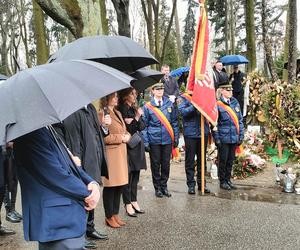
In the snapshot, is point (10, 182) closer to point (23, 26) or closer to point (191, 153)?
point (191, 153)

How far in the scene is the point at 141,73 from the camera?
6195 millimetres

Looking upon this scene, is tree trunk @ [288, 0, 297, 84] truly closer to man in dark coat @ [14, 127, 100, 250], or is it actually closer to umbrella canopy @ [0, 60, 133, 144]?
umbrella canopy @ [0, 60, 133, 144]

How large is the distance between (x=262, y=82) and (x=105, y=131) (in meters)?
7.87

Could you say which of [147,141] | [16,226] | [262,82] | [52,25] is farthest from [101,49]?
[52,25]

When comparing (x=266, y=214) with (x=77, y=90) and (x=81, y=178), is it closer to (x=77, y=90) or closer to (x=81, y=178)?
(x=81, y=178)

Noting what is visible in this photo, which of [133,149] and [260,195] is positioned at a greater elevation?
[133,149]

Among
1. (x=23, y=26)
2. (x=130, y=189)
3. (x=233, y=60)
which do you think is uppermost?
(x=23, y=26)

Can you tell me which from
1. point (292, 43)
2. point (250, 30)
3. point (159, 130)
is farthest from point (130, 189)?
point (250, 30)

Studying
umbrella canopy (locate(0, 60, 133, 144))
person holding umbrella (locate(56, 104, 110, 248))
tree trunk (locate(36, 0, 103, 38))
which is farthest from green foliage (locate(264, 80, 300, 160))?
umbrella canopy (locate(0, 60, 133, 144))

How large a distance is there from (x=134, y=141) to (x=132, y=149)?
0.13 m

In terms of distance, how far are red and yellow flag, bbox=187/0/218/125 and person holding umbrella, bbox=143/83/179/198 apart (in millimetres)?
464

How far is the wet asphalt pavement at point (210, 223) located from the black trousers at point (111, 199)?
22cm

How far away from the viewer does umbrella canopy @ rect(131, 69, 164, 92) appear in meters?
6.18

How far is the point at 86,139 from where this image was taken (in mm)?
4617
